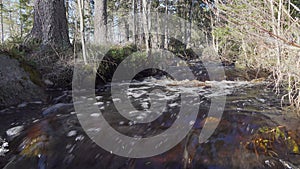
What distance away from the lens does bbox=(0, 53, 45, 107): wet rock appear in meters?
3.53

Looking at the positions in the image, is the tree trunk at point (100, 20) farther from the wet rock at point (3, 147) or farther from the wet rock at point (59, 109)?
the wet rock at point (3, 147)

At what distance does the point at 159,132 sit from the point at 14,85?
2884mm

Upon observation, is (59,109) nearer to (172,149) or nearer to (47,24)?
(172,149)

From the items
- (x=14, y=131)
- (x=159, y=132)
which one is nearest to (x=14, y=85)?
(x=14, y=131)

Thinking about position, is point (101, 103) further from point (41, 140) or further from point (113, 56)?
point (113, 56)

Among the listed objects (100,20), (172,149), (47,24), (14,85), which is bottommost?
(172,149)

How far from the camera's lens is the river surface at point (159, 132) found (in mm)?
1819

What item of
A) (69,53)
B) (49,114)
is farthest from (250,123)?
(69,53)

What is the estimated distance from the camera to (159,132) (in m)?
2.44

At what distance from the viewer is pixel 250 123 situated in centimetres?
249

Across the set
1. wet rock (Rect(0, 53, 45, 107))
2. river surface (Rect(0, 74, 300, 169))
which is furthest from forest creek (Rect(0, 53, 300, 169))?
wet rock (Rect(0, 53, 45, 107))

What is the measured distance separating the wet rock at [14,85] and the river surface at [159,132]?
14.8 inches

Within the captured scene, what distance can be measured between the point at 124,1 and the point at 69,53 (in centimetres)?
1541

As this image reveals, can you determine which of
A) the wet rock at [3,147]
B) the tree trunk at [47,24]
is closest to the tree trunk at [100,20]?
the tree trunk at [47,24]
